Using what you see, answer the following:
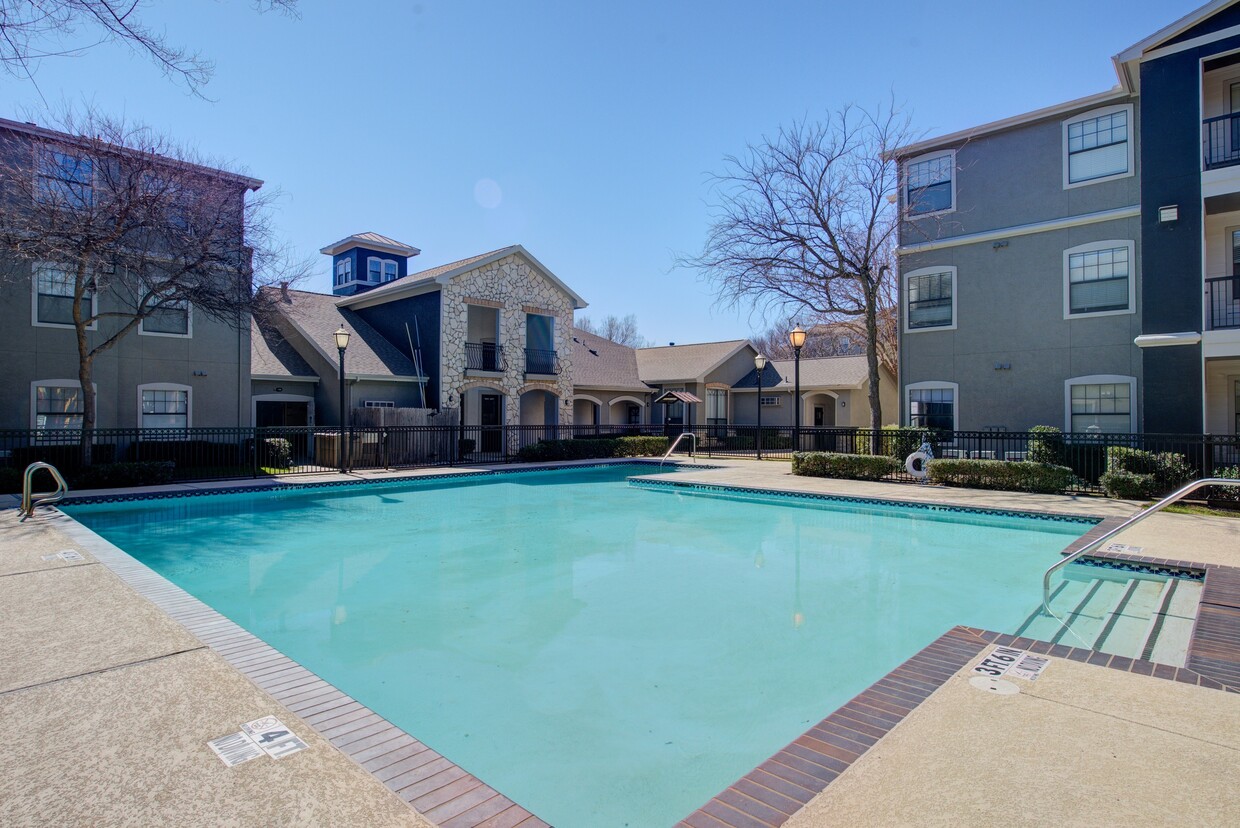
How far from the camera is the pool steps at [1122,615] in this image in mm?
5223

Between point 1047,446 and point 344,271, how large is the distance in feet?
84.2

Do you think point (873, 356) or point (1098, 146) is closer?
point (1098, 146)

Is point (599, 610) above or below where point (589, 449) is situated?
below

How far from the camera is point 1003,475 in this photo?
44.6ft

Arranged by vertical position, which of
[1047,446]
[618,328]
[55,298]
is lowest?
[1047,446]

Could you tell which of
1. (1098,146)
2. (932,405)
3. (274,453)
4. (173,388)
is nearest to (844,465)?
(932,405)

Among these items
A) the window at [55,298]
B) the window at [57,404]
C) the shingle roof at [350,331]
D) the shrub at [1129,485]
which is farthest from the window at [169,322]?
the shrub at [1129,485]

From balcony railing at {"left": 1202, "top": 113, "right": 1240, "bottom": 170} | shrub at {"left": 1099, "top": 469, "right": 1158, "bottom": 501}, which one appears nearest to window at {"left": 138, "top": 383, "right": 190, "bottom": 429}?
shrub at {"left": 1099, "top": 469, "right": 1158, "bottom": 501}

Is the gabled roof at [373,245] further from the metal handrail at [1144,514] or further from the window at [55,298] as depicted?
the metal handrail at [1144,514]

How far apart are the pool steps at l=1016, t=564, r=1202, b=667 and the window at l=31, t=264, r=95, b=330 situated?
19.2 m

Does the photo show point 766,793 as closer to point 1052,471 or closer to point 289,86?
point 289,86

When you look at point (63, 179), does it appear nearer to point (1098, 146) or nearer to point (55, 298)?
point (55, 298)

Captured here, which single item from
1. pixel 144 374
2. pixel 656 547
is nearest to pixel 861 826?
pixel 656 547

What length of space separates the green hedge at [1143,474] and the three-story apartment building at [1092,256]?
1164 millimetres
